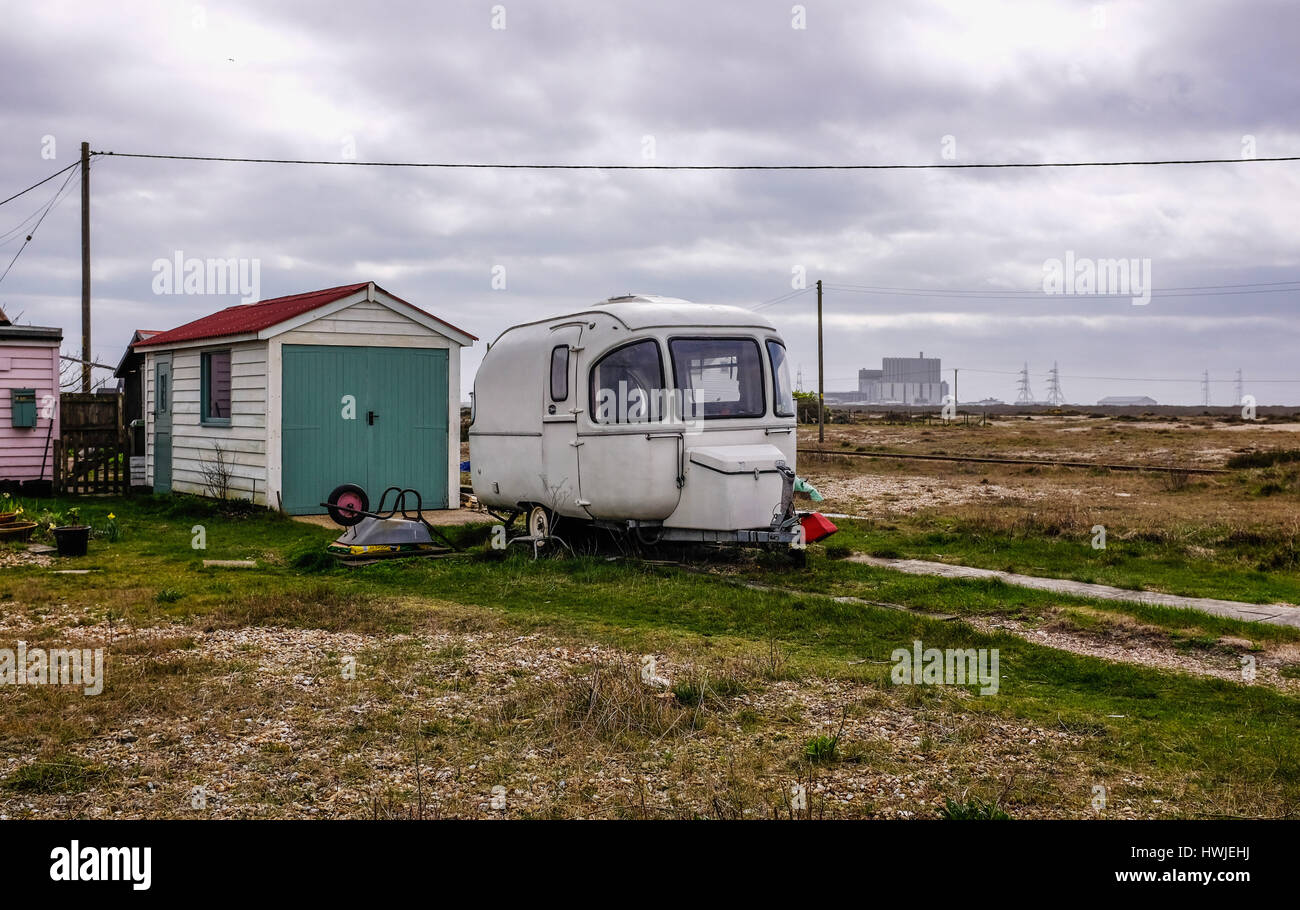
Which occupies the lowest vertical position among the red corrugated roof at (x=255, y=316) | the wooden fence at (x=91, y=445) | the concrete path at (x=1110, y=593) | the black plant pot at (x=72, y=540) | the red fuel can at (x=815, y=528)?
the concrete path at (x=1110, y=593)

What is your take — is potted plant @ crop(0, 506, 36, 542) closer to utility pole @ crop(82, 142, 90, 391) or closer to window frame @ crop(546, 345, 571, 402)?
window frame @ crop(546, 345, 571, 402)

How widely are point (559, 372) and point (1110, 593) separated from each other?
255 inches

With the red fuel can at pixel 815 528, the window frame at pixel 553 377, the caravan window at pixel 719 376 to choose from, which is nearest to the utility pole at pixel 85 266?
the window frame at pixel 553 377

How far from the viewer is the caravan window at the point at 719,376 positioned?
1235 centimetres

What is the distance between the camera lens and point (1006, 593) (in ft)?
35.6

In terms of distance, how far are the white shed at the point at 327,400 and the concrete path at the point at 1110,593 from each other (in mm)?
8193

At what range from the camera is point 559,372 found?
43.3 ft

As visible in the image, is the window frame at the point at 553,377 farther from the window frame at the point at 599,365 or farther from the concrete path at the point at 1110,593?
the concrete path at the point at 1110,593

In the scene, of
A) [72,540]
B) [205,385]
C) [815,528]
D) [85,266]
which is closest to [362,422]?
[205,385]

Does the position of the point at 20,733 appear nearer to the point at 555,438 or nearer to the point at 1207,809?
the point at 1207,809

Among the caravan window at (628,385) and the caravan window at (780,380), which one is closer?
the caravan window at (628,385)

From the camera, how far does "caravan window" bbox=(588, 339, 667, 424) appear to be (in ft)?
40.2

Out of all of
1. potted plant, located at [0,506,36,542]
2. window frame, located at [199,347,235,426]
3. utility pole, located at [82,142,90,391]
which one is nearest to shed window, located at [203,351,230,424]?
window frame, located at [199,347,235,426]

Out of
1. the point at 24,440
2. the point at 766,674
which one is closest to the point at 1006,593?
the point at 766,674
